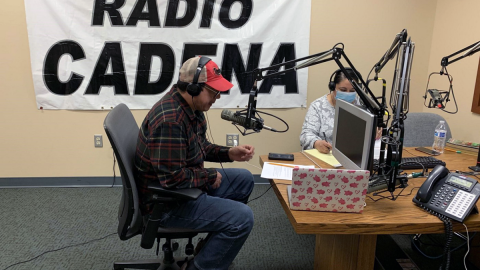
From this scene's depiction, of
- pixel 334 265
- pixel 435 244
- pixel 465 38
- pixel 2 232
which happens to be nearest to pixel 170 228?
pixel 334 265

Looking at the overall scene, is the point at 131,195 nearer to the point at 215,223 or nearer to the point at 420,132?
the point at 215,223

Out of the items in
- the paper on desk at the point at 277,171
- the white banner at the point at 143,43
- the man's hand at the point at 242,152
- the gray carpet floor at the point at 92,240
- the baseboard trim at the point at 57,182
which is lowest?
the gray carpet floor at the point at 92,240

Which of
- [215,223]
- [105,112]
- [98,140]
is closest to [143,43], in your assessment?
[105,112]

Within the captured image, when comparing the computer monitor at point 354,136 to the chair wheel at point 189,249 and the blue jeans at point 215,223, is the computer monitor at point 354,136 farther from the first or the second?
the chair wheel at point 189,249

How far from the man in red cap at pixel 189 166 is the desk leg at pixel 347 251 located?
0.41 m

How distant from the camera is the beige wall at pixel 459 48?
7.97 feet

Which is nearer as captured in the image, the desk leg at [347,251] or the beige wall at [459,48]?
the desk leg at [347,251]

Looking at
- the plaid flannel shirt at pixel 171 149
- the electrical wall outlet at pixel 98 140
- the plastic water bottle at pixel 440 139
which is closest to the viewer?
the plaid flannel shirt at pixel 171 149

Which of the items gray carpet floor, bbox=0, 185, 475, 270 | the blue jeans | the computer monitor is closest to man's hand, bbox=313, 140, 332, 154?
the computer monitor

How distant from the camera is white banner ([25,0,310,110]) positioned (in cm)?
266

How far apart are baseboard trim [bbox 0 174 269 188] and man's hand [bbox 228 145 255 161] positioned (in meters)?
1.63

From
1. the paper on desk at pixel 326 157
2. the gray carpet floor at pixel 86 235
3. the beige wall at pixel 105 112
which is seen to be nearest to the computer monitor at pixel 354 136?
the paper on desk at pixel 326 157

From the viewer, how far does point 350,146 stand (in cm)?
142

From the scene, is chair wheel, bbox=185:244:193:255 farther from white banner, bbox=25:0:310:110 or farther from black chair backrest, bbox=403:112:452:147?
black chair backrest, bbox=403:112:452:147
